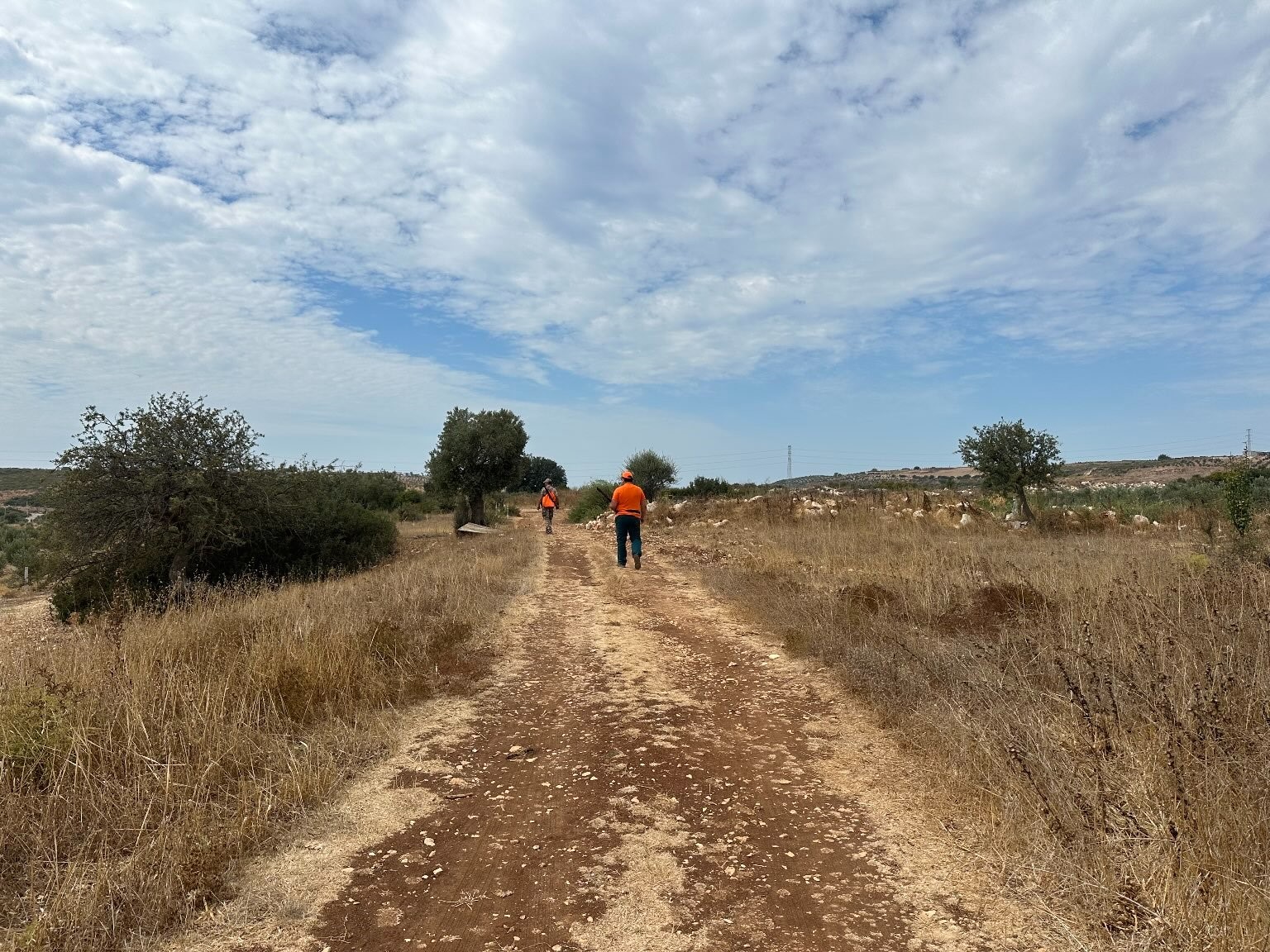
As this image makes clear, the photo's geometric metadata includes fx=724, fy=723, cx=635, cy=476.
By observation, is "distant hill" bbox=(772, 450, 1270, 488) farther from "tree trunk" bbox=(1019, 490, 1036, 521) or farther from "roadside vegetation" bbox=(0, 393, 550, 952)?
"roadside vegetation" bbox=(0, 393, 550, 952)

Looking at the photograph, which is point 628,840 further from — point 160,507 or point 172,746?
point 160,507

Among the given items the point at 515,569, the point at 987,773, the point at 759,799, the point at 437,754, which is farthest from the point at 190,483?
the point at 987,773

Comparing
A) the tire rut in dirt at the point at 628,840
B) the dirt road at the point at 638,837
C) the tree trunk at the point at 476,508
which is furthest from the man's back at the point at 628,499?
the tree trunk at the point at 476,508

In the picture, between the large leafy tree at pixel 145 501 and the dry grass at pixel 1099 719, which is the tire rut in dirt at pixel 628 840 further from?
the large leafy tree at pixel 145 501

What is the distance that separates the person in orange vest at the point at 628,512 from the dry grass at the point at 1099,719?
5.17 meters

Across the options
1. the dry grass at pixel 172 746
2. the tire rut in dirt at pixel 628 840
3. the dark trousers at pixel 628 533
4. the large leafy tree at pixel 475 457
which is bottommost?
the tire rut in dirt at pixel 628 840

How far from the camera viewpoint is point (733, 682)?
7.17 meters

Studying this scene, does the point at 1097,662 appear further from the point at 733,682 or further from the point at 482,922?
the point at 482,922

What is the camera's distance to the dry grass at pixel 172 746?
133 inches

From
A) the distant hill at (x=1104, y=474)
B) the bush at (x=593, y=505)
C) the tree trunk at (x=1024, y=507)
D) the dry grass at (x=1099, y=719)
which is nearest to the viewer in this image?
the dry grass at (x=1099, y=719)

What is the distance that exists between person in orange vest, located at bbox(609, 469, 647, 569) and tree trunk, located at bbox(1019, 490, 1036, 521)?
14.1 meters

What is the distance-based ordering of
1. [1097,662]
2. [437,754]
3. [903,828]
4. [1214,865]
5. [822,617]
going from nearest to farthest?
[1214,865] → [903,828] → [1097,662] → [437,754] → [822,617]

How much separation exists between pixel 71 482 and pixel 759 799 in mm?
18039

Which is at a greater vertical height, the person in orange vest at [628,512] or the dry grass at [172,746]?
the person in orange vest at [628,512]
